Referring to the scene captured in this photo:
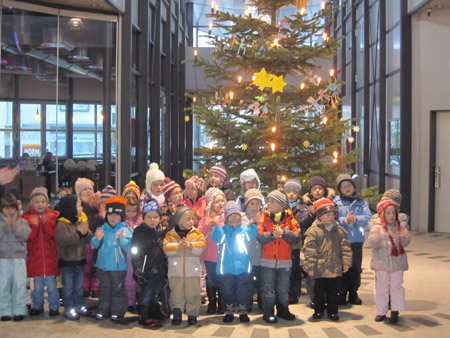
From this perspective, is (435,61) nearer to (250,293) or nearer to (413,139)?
(413,139)

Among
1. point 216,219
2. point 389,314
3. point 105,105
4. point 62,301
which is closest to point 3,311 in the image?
point 62,301

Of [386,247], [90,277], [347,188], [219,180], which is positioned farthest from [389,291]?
[90,277]

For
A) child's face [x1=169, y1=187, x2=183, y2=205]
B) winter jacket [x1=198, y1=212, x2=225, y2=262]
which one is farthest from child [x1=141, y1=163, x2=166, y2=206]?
winter jacket [x1=198, y1=212, x2=225, y2=262]

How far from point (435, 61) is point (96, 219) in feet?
31.1

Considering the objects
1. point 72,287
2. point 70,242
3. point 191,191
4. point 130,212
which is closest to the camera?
point 70,242

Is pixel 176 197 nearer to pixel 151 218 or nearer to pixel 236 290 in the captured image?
pixel 151 218

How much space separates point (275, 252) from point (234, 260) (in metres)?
0.46

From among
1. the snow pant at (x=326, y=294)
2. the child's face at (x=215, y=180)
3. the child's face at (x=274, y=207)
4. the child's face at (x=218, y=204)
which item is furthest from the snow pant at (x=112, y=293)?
the snow pant at (x=326, y=294)

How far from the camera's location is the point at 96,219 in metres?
6.34

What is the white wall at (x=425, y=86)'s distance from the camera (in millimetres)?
12492

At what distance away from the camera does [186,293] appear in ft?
19.4

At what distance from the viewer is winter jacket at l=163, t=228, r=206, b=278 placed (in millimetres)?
5879

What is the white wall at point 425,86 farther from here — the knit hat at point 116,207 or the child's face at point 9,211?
the child's face at point 9,211

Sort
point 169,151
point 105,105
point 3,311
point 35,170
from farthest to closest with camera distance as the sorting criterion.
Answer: point 169,151 < point 105,105 < point 35,170 < point 3,311
